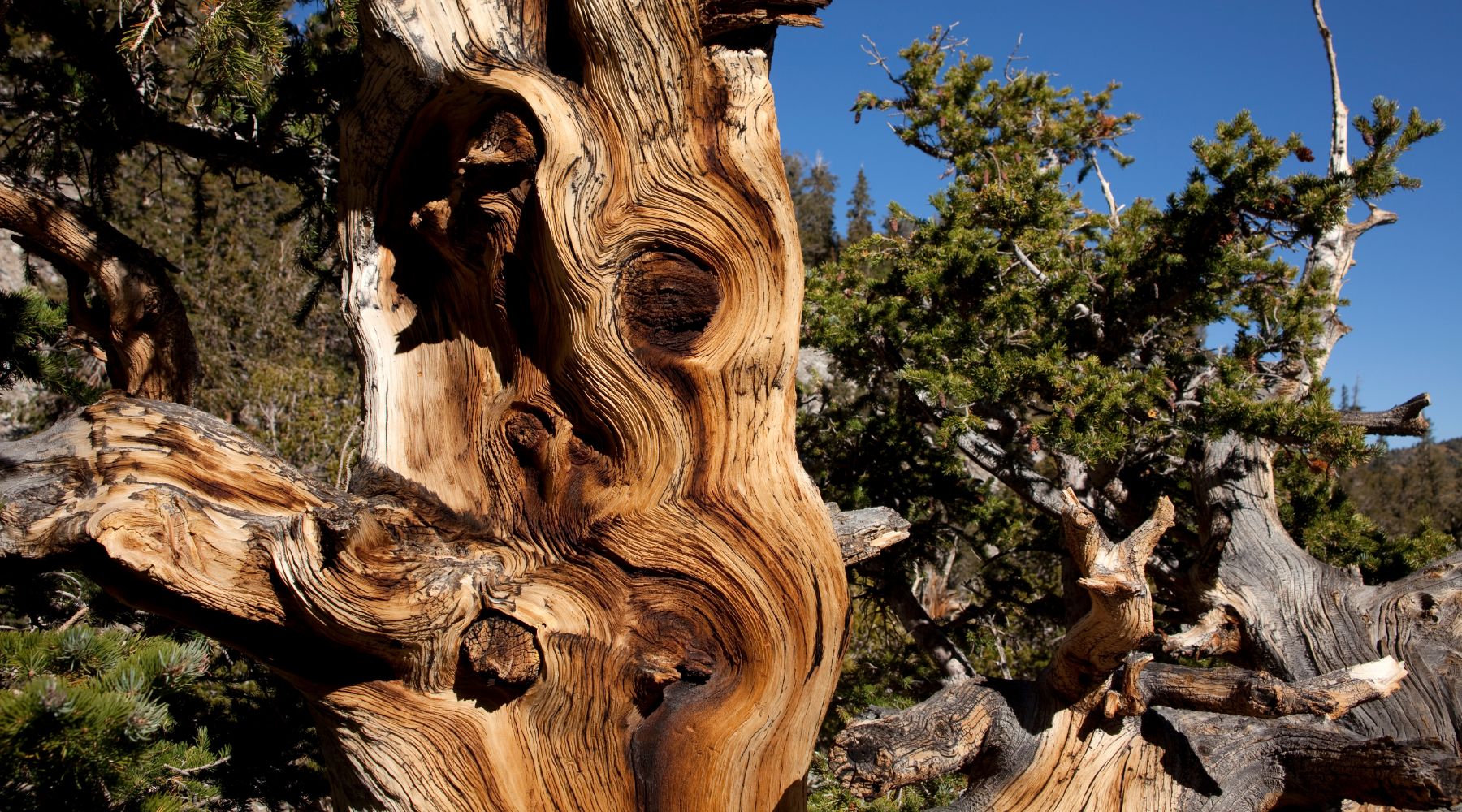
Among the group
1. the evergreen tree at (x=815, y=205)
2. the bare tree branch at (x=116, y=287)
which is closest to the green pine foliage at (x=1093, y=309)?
the bare tree branch at (x=116, y=287)

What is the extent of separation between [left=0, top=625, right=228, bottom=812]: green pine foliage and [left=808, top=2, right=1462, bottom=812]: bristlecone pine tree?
6.95ft

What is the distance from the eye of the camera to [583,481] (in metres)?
2.91

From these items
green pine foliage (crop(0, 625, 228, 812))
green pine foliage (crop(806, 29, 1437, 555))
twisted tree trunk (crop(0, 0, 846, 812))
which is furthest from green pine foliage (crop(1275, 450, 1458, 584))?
green pine foliage (crop(0, 625, 228, 812))

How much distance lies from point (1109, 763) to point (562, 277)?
3033 mm

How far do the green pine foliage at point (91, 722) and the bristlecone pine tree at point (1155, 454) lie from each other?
2119mm

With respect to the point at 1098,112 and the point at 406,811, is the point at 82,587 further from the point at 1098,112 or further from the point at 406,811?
the point at 1098,112

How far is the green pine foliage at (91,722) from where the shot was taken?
1.81m

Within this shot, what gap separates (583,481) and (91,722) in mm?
1417

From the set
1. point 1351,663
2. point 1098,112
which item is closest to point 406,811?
point 1351,663

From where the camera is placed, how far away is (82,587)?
4.04 m

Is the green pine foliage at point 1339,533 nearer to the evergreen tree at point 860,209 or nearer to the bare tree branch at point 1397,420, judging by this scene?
the bare tree branch at point 1397,420

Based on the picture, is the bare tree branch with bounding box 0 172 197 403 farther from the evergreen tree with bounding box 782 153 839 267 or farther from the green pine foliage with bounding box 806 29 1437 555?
the evergreen tree with bounding box 782 153 839 267

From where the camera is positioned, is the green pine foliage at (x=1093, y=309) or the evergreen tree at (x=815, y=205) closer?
the green pine foliage at (x=1093, y=309)

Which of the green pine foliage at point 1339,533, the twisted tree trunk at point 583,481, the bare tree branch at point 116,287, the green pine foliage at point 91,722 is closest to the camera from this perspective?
the green pine foliage at point 91,722
